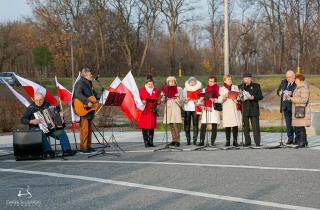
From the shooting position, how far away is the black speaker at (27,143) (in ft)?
39.1

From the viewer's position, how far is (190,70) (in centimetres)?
8375

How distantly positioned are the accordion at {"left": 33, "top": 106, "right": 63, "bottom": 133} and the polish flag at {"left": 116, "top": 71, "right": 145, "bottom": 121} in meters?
1.98

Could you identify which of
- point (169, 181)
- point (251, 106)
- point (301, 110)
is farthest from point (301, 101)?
point (169, 181)

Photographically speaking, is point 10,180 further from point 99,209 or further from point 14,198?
point 99,209

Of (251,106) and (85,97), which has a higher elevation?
(85,97)

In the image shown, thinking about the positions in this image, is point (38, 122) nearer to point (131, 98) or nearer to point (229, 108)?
point (131, 98)

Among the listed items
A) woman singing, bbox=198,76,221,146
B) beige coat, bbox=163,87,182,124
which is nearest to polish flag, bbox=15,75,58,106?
beige coat, bbox=163,87,182,124

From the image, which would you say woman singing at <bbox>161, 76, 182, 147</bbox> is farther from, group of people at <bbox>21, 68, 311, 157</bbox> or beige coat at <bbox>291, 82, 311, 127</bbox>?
beige coat at <bbox>291, 82, 311, 127</bbox>

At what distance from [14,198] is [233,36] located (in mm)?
75337

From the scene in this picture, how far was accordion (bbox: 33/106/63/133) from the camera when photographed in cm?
1234

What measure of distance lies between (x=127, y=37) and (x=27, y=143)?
5837 cm

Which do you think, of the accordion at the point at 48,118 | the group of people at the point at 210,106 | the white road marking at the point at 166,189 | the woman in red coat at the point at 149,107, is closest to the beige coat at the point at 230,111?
the group of people at the point at 210,106

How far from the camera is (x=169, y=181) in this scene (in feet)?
29.3

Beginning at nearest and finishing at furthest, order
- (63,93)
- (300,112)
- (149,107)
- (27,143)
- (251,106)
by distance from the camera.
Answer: (27,143), (300,112), (251,106), (149,107), (63,93)
